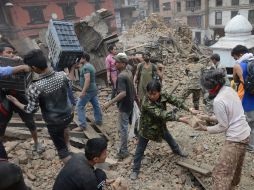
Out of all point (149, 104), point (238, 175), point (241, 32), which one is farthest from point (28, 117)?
point (241, 32)

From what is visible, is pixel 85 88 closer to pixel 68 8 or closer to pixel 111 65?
pixel 111 65

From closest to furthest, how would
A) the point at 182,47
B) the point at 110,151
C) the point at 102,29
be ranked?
the point at 110,151, the point at 102,29, the point at 182,47

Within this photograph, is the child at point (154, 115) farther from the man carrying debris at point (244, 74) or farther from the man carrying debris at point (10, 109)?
the man carrying debris at point (10, 109)

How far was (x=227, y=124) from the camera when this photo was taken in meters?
3.28

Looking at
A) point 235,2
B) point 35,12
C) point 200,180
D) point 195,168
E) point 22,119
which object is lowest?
point 200,180

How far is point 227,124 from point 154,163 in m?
2.00

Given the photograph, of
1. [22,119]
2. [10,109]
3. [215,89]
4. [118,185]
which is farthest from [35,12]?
[118,185]

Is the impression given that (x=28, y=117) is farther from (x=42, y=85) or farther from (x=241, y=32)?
(x=241, y=32)

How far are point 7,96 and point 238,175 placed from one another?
3787 millimetres

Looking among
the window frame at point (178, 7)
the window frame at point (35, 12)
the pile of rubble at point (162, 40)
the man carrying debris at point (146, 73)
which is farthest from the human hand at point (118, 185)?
the window frame at point (178, 7)

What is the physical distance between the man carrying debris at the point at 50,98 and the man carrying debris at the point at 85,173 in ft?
4.48

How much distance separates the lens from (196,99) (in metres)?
Answer: 7.20

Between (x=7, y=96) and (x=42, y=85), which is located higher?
(x=42, y=85)

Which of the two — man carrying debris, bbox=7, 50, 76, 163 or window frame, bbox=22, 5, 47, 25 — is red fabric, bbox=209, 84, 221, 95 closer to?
man carrying debris, bbox=7, 50, 76, 163
